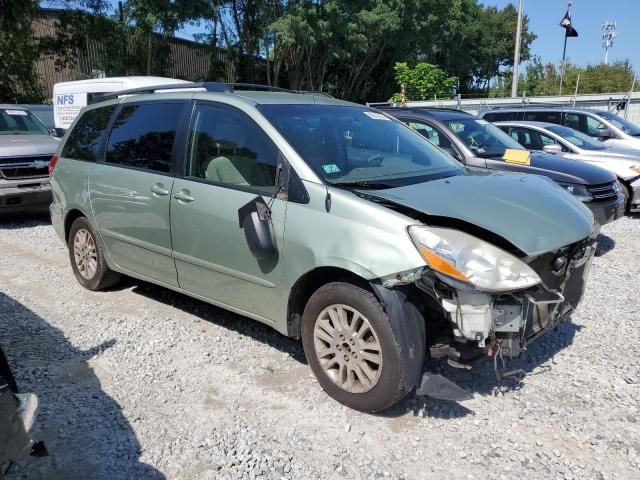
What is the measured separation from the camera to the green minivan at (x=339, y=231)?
3010 millimetres

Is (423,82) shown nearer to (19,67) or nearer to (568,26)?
(568,26)

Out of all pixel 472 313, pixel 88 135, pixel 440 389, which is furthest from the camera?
pixel 88 135

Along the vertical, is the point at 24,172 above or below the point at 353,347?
above

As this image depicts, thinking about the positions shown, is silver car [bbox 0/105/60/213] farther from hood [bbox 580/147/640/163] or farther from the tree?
the tree

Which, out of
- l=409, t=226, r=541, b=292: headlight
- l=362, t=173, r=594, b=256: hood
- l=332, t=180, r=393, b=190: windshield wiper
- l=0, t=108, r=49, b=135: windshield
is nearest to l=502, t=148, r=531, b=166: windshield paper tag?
l=362, t=173, r=594, b=256: hood

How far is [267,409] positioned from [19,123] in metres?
8.47

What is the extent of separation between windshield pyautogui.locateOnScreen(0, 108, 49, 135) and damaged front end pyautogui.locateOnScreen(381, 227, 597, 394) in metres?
8.59

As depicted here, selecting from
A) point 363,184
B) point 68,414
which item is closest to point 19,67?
point 68,414

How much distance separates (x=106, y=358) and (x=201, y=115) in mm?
1904

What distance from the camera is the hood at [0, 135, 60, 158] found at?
27.1 feet

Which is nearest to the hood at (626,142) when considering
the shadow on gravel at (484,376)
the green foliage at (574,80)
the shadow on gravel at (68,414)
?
the shadow on gravel at (484,376)

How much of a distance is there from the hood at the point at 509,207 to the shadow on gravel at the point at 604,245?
3703 mm

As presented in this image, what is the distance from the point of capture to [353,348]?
3252mm

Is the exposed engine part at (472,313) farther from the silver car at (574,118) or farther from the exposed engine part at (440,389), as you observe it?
the silver car at (574,118)
